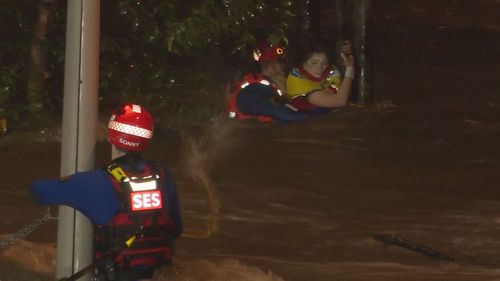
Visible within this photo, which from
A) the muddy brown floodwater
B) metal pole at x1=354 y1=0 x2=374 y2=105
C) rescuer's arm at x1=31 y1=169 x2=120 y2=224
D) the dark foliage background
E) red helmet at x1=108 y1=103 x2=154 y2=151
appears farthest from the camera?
metal pole at x1=354 y1=0 x2=374 y2=105

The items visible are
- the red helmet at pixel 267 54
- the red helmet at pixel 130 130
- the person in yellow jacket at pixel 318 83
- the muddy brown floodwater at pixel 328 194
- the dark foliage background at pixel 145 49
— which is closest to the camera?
the red helmet at pixel 130 130

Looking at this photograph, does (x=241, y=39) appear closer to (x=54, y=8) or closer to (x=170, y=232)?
(x=54, y=8)

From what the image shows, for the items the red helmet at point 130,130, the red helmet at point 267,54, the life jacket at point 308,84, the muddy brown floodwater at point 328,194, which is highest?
the red helmet at point 267,54

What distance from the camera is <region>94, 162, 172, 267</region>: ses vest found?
5.86 metres

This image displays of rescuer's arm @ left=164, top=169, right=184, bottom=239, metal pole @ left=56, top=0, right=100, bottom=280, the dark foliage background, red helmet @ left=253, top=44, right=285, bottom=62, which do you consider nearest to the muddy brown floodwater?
the dark foliage background

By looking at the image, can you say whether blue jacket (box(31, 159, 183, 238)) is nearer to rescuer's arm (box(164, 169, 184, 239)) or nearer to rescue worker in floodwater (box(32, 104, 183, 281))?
rescue worker in floodwater (box(32, 104, 183, 281))

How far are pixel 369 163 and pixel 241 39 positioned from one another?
499 centimetres

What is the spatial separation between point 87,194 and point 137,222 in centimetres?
28

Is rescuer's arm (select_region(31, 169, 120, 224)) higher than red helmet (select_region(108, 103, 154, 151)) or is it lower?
lower

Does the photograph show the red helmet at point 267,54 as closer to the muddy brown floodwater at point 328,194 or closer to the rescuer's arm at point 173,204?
the muddy brown floodwater at point 328,194

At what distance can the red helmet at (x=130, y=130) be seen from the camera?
6008 mm

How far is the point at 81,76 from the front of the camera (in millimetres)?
6785

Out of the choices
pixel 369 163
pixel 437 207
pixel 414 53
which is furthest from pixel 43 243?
pixel 414 53

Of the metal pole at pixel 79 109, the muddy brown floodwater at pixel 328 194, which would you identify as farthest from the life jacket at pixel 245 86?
the metal pole at pixel 79 109
